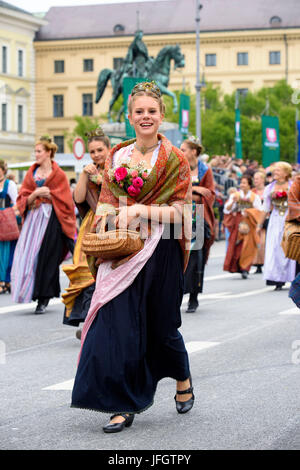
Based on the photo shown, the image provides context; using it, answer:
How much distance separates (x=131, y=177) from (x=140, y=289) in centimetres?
60

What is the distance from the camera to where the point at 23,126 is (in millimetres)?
86688

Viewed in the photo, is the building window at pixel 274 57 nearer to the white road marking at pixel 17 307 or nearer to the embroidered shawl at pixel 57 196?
the white road marking at pixel 17 307

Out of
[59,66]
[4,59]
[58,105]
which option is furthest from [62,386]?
[58,105]

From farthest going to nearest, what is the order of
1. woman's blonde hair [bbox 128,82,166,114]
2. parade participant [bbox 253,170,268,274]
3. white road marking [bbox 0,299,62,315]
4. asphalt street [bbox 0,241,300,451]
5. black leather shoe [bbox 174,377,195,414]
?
parade participant [bbox 253,170,268,274] < white road marking [bbox 0,299,62,315] < black leather shoe [bbox 174,377,195,414] < woman's blonde hair [bbox 128,82,166,114] < asphalt street [bbox 0,241,300,451]

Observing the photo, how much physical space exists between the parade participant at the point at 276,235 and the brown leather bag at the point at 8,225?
3526 mm

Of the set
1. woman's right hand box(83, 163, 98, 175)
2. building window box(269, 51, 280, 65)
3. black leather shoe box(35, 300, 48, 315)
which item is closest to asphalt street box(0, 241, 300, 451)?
black leather shoe box(35, 300, 48, 315)

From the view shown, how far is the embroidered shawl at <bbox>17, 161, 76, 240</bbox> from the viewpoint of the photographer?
38.7 feet

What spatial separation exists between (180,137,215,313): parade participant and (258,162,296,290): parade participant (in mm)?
2597

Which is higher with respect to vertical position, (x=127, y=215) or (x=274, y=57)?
(x=274, y=57)

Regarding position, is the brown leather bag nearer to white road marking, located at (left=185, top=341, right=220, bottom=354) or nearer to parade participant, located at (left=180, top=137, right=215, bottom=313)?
parade participant, located at (left=180, top=137, right=215, bottom=313)

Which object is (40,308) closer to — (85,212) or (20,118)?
(85,212)

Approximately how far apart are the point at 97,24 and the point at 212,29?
10.6 m

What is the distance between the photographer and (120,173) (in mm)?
5617
